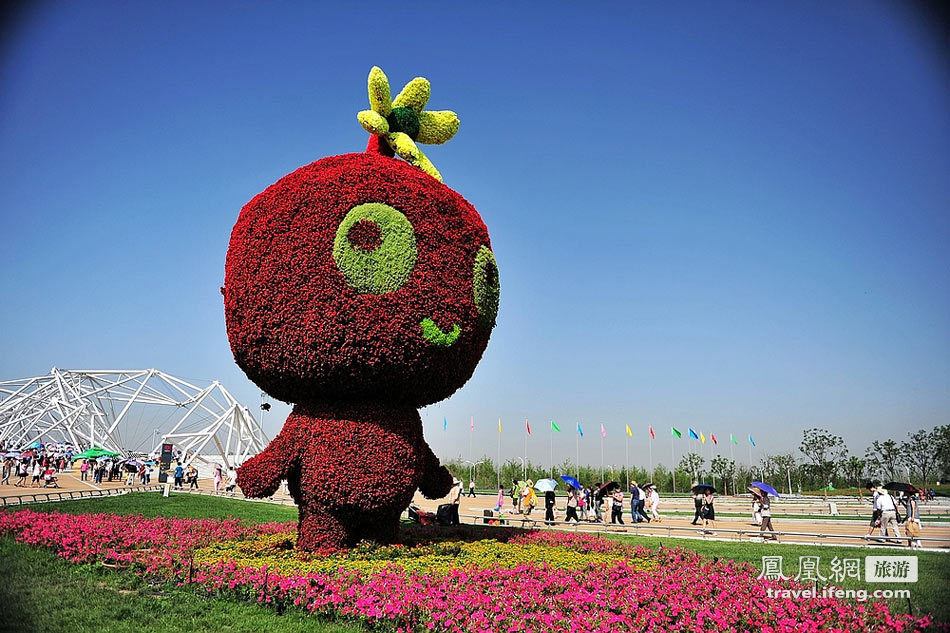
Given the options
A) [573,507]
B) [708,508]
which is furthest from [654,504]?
[573,507]

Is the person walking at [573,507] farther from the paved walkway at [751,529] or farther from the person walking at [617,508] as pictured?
the person walking at [617,508]

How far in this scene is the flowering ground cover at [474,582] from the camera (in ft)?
21.5

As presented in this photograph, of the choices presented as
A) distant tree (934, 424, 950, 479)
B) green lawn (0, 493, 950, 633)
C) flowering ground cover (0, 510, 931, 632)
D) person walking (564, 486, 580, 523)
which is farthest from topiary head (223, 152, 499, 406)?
distant tree (934, 424, 950, 479)

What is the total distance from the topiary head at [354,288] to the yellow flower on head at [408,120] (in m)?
1.31

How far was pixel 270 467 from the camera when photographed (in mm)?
9930

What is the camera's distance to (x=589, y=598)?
7.29 meters

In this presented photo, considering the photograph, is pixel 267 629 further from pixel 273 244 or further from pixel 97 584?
pixel 273 244

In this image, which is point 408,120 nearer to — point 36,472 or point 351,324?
point 351,324

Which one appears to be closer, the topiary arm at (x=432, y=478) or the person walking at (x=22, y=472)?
the topiary arm at (x=432, y=478)

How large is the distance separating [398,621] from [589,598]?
220 centimetres

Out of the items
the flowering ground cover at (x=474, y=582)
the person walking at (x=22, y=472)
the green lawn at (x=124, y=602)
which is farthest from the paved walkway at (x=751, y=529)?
the person walking at (x=22, y=472)

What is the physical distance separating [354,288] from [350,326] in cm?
59

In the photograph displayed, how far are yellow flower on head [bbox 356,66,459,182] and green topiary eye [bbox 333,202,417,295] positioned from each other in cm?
230

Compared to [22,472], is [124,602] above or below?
above
